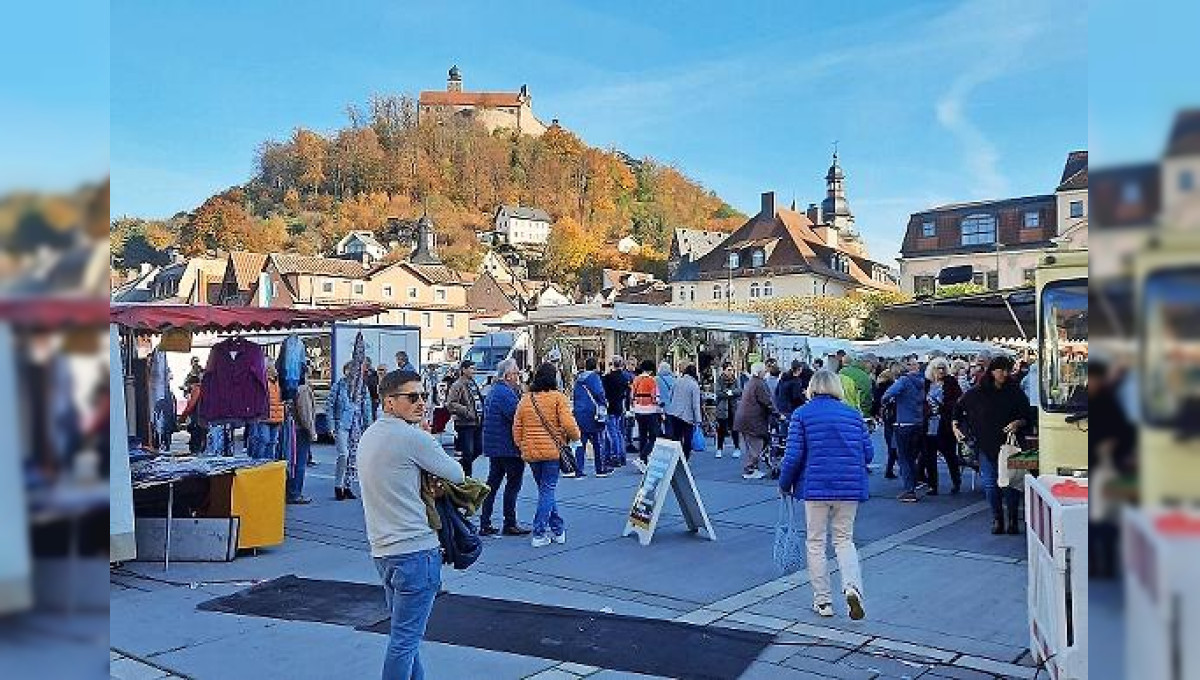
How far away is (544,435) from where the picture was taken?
352 inches

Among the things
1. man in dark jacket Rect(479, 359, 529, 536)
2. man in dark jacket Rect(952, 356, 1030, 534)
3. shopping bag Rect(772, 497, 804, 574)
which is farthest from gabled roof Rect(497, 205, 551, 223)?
shopping bag Rect(772, 497, 804, 574)

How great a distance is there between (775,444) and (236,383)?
23.9 feet

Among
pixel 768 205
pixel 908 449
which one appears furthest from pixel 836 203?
pixel 908 449

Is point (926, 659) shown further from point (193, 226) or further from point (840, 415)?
point (193, 226)

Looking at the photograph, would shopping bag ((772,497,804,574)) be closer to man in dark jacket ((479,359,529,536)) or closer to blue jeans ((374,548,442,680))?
man in dark jacket ((479,359,529,536))

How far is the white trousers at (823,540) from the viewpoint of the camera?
255 inches

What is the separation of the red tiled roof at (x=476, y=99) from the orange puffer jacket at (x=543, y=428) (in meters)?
145

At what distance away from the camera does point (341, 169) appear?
113688 mm

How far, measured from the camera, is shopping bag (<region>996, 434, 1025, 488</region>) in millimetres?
8805

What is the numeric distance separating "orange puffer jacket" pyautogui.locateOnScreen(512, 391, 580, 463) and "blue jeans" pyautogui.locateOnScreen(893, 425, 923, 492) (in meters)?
4.66
